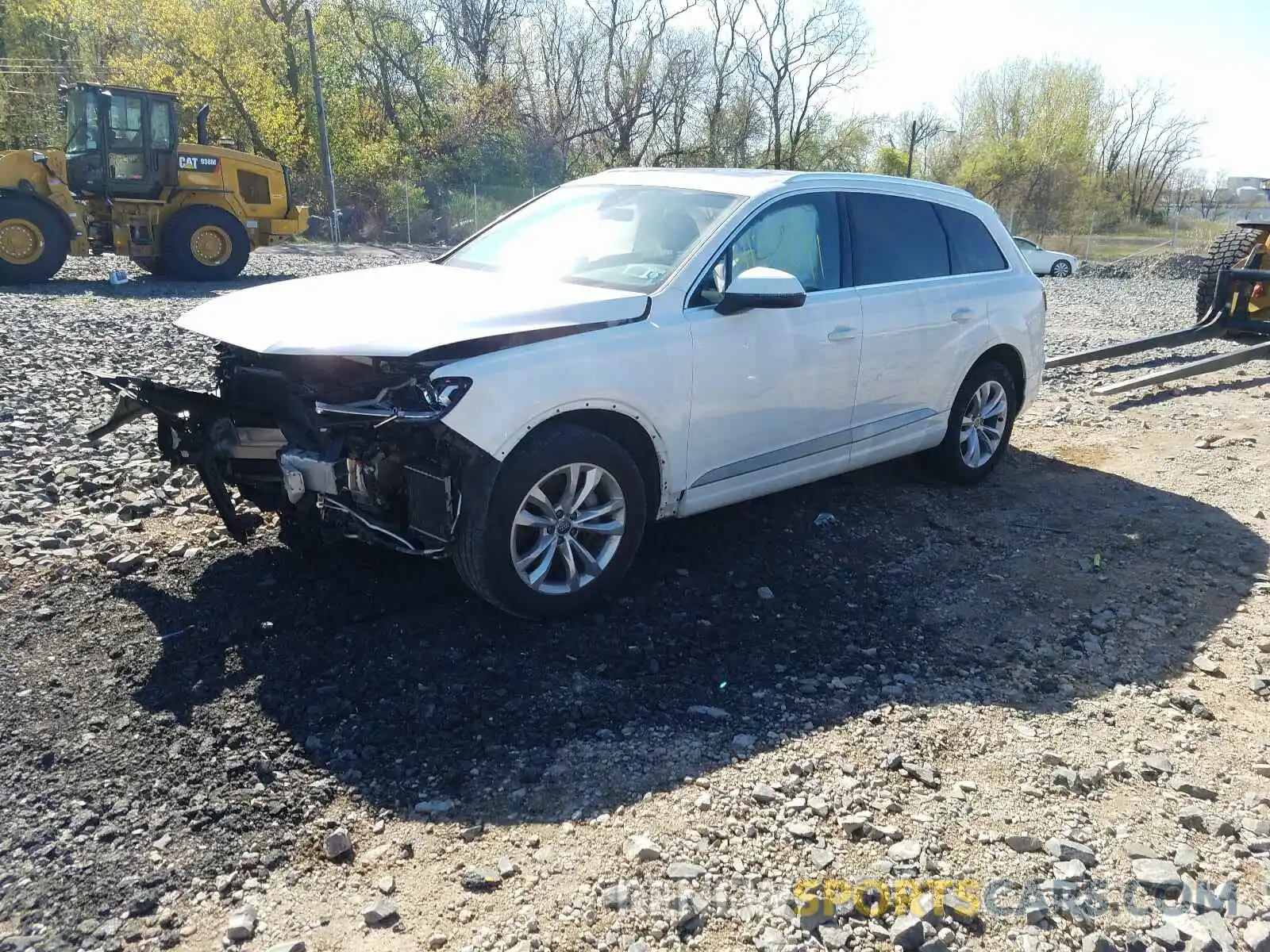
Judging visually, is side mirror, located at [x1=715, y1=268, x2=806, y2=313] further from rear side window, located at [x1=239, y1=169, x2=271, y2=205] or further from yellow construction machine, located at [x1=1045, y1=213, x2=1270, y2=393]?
rear side window, located at [x1=239, y1=169, x2=271, y2=205]

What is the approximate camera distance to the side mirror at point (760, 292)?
14.7 feet

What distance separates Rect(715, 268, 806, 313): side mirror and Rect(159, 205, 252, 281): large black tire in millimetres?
15310

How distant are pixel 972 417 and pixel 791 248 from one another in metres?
2.05

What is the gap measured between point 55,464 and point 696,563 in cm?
400

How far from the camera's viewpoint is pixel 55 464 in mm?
6125

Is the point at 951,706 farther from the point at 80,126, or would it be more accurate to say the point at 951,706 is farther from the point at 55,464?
the point at 80,126

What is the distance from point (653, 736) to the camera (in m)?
3.52

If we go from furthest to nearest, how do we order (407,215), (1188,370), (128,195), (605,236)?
(407,215)
(128,195)
(1188,370)
(605,236)

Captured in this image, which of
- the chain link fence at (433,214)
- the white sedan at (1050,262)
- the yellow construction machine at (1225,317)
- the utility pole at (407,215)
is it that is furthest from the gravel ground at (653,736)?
the chain link fence at (433,214)

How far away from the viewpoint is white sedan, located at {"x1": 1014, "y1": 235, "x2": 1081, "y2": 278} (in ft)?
99.6

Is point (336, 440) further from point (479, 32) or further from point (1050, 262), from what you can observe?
point (479, 32)

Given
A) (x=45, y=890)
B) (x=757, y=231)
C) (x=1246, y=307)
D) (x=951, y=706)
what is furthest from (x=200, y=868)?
(x=1246, y=307)

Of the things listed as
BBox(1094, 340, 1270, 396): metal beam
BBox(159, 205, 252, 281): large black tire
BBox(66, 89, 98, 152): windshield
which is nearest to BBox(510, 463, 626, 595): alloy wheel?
BBox(1094, 340, 1270, 396): metal beam

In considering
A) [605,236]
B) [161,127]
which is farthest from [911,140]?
[605,236]
